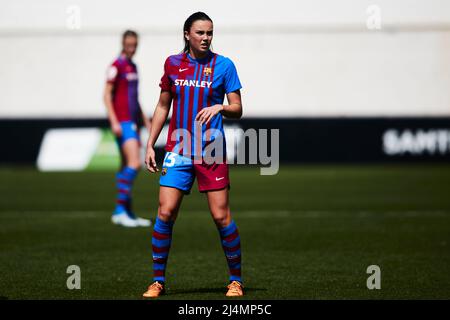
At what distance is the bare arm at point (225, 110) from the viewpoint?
22.1 ft

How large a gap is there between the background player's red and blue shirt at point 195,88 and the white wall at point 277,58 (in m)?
21.4

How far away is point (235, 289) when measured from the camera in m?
7.02

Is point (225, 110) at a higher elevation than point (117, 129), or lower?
higher

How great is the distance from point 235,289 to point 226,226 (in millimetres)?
456

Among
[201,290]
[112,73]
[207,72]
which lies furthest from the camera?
[112,73]

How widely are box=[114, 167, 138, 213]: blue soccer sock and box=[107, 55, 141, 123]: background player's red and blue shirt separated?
665mm

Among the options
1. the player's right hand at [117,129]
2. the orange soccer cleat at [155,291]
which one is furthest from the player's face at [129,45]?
the orange soccer cleat at [155,291]

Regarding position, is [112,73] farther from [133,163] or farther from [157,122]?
[157,122]

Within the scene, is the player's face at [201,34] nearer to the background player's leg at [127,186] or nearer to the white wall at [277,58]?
the background player's leg at [127,186]

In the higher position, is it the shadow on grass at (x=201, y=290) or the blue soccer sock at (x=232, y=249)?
the blue soccer sock at (x=232, y=249)

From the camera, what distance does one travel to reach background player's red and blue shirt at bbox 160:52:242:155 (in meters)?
6.96

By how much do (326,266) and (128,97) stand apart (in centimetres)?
453

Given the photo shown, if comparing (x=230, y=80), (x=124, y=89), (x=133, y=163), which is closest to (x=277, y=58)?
(x=124, y=89)

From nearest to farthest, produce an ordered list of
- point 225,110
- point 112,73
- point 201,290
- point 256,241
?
point 225,110, point 201,290, point 256,241, point 112,73
